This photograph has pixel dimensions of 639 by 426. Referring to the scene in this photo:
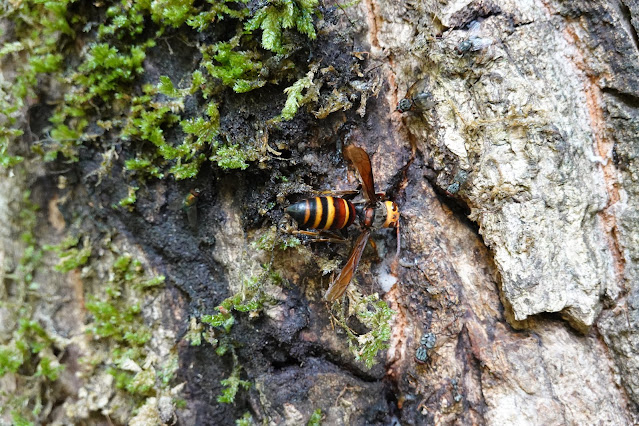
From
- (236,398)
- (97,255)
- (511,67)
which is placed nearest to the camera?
(511,67)

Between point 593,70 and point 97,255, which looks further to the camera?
point 97,255

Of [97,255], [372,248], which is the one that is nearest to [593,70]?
[372,248]

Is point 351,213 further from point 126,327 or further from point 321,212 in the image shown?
point 126,327

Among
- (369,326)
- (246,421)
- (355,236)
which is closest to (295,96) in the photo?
(355,236)

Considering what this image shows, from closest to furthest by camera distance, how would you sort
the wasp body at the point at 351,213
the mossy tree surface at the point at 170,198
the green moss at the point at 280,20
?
the green moss at the point at 280,20 → the wasp body at the point at 351,213 → the mossy tree surface at the point at 170,198

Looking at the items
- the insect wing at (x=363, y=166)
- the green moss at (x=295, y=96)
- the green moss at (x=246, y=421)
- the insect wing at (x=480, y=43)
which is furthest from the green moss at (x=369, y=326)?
the insect wing at (x=480, y=43)

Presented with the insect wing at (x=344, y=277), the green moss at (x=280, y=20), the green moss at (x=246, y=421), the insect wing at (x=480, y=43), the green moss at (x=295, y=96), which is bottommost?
the green moss at (x=246, y=421)

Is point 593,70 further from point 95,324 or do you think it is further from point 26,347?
point 26,347

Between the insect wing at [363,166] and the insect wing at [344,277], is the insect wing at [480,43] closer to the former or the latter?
the insect wing at [363,166]
